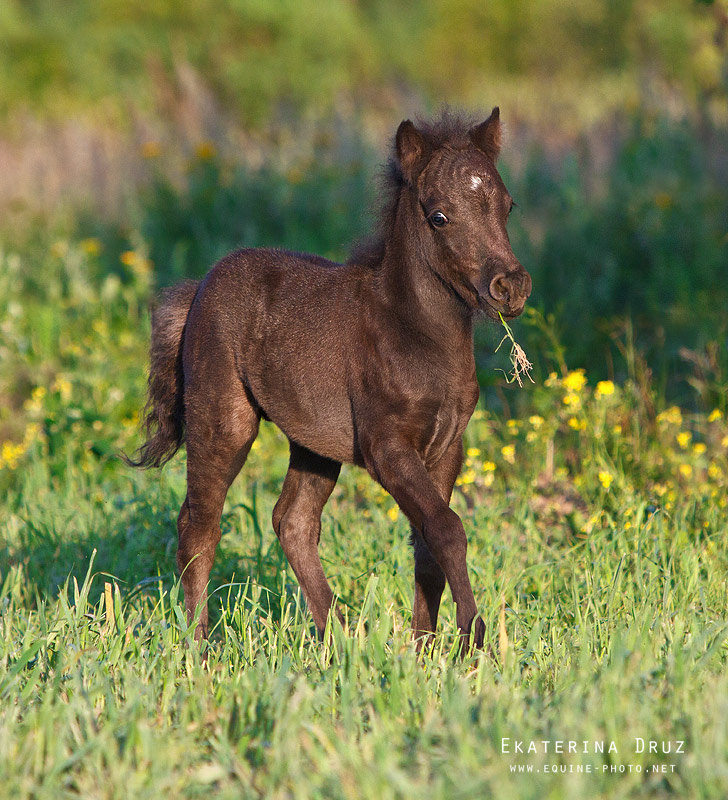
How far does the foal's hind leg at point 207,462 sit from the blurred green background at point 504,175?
884mm

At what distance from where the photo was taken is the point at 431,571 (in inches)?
165

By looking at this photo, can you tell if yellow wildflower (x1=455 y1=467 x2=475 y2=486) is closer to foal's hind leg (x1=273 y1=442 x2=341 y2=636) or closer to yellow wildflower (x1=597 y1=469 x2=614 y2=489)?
yellow wildflower (x1=597 y1=469 x2=614 y2=489)

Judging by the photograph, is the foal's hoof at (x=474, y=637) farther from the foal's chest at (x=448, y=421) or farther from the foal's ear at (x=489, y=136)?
the foal's ear at (x=489, y=136)

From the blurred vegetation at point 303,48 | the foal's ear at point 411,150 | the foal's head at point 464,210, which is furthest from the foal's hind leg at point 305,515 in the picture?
the blurred vegetation at point 303,48

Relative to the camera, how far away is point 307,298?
14.2 feet

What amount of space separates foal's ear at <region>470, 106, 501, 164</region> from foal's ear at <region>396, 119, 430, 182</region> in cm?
20

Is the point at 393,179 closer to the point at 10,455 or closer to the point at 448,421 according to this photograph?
the point at 448,421

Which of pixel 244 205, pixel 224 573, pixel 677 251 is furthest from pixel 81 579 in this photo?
pixel 244 205

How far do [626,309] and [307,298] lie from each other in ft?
15.4

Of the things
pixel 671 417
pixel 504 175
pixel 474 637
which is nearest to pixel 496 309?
pixel 474 637

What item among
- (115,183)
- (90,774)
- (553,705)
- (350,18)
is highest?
(350,18)

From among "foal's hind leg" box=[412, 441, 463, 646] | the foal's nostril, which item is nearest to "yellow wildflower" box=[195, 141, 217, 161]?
"foal's hind leg" box=[412, 441, 463, 646]

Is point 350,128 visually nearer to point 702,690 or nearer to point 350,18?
point 702,690

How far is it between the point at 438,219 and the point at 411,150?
321mm
